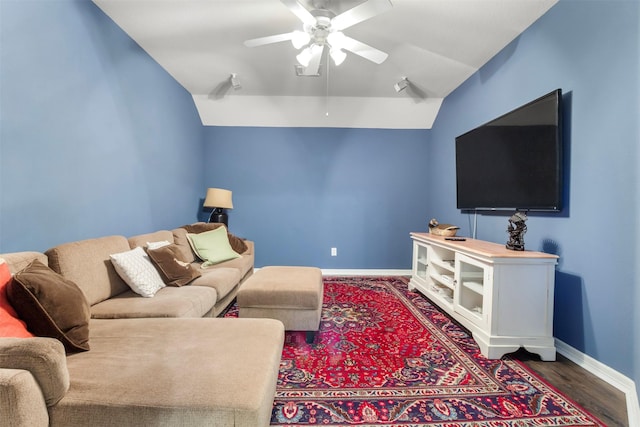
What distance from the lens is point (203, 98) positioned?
3912mm

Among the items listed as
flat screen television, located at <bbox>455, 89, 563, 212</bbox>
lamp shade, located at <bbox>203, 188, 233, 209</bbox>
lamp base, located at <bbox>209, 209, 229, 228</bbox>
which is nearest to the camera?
flat screen television, located at <bbox>455, 89, 563, 212</bbox>

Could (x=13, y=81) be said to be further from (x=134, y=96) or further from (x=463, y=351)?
(x=463, y=351)

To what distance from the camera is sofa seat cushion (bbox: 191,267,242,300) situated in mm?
2256

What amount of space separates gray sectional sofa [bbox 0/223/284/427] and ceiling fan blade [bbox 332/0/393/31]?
1.95m

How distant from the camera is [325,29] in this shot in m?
2.03

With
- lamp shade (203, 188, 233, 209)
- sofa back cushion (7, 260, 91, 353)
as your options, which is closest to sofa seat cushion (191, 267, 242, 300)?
sofa back cushion (7, 260, 91, 353)

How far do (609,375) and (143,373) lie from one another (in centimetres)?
250

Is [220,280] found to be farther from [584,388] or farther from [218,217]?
[584,388]

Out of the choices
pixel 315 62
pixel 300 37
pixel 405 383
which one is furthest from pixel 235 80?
pixel 405 383

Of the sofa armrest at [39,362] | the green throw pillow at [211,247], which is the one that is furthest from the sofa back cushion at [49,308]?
Result: the green throw pillow at [211,247]

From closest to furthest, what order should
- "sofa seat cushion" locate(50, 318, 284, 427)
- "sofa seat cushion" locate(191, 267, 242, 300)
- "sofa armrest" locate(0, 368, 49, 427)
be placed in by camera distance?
"sofa armrest" locate(0, 368, 49, 427), "sofa seat cushion" locate(50, 318, 284, 427), "sofa seat cushion" locate(191, 267, 242, 300)

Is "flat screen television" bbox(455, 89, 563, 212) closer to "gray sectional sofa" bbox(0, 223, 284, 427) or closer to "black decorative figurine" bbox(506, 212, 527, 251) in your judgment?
"black decorative figurine" bbox(506, 212, 527, 251)

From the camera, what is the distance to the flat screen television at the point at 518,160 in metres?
2.00

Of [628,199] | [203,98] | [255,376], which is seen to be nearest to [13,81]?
[255,376]
